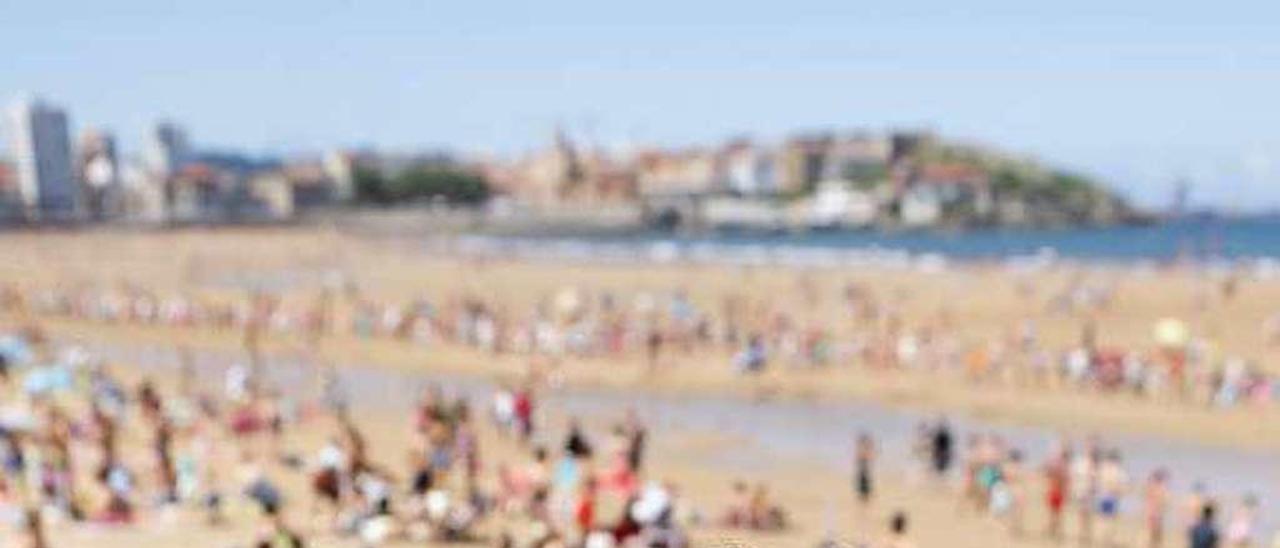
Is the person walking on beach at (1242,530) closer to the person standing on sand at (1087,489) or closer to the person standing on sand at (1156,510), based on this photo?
the person standing on sand at (1156,510)

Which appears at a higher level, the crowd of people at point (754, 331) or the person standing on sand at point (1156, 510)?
the person standing on sand at point (1156, 510)

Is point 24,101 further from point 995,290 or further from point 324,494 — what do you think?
point 324,494

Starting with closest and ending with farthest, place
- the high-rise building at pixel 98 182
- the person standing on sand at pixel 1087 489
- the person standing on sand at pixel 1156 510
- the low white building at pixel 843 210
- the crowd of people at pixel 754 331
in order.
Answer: the person standing on sand at pixel 1156 510 < the person standing on sand at pixel 1087 489 < the crowd of people at pixel 754 331 < the high-rise building at pixel 98 182 < the low white building at pixel 843 210

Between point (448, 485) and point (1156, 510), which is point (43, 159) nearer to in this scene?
point (448, 485)

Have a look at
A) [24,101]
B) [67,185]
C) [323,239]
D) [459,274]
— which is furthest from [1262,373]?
[24,101]

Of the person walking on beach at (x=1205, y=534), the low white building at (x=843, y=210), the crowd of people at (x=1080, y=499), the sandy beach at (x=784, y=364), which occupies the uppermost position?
the person walking on beach at (x=1205, y=534)

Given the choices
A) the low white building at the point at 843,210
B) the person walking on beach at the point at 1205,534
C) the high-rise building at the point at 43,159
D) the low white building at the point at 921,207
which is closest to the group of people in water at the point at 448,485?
the person walking on beach at the point at 1205,534

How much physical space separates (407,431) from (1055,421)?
9.46 metres

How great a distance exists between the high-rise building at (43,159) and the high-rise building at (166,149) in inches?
674

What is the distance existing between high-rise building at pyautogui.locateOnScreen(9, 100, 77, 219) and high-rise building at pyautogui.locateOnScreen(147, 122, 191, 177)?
1712cm

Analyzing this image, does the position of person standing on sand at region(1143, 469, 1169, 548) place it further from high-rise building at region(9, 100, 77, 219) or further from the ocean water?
high-rise building at region(9, 100, 77, 219)

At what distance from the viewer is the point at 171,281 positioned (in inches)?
1805

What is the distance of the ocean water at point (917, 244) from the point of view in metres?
59.8

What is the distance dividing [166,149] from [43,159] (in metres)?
26.8
